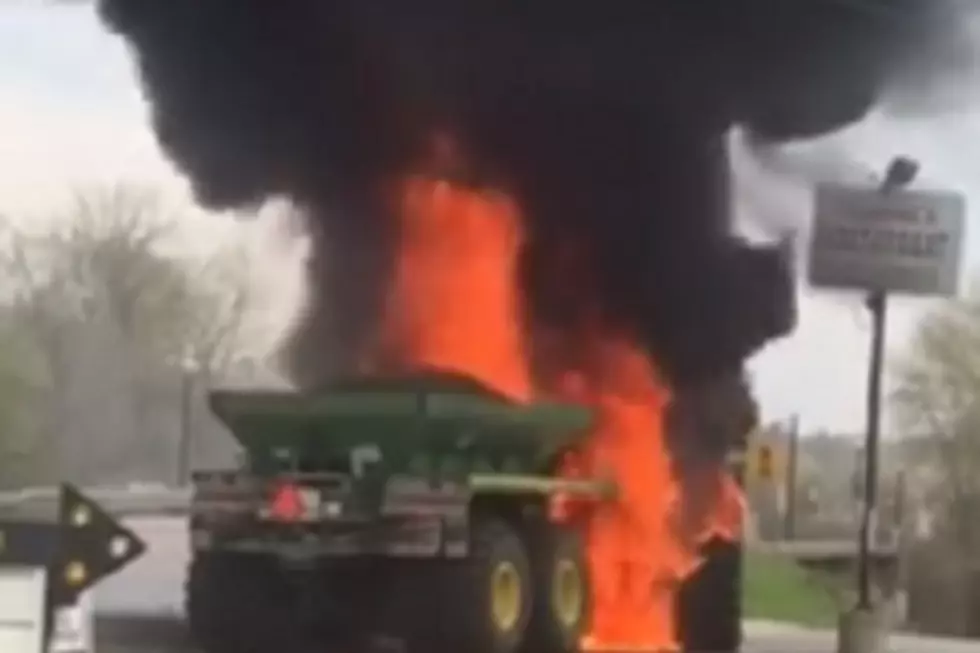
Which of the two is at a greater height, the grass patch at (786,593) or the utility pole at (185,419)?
the utility pole at (185,419)

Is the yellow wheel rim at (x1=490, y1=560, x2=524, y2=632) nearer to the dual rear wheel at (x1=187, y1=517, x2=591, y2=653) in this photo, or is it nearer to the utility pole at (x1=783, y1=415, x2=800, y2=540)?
the dual rear wheel at (x1=187, y1=517, x2=591, y2=653)

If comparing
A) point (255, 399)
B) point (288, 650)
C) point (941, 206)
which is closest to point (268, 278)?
point (255, 399)

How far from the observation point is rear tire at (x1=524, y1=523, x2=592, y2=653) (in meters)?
3.66

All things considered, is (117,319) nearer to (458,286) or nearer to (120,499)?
(120,499)

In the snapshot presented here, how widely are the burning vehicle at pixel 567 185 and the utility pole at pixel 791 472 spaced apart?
0.31 feet

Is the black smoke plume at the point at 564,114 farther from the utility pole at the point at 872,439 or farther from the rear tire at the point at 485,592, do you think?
the rear tire at the point at 485,592

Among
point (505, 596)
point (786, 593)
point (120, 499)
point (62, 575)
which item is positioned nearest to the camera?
point (62, 575)

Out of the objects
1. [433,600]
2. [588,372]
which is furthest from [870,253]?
[433,600]

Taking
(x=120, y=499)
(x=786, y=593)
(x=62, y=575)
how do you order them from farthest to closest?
(x=786, y=593), (x=120, y=499), (x=62, y=575)

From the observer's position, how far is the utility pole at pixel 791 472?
3.77 metres

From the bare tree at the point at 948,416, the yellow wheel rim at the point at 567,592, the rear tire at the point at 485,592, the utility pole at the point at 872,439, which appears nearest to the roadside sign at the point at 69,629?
the rear tire at the point at 485,592

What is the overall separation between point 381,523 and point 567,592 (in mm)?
416

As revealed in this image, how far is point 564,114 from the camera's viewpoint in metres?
3.79

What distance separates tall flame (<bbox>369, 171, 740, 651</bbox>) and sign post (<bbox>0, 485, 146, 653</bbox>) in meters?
0.73
